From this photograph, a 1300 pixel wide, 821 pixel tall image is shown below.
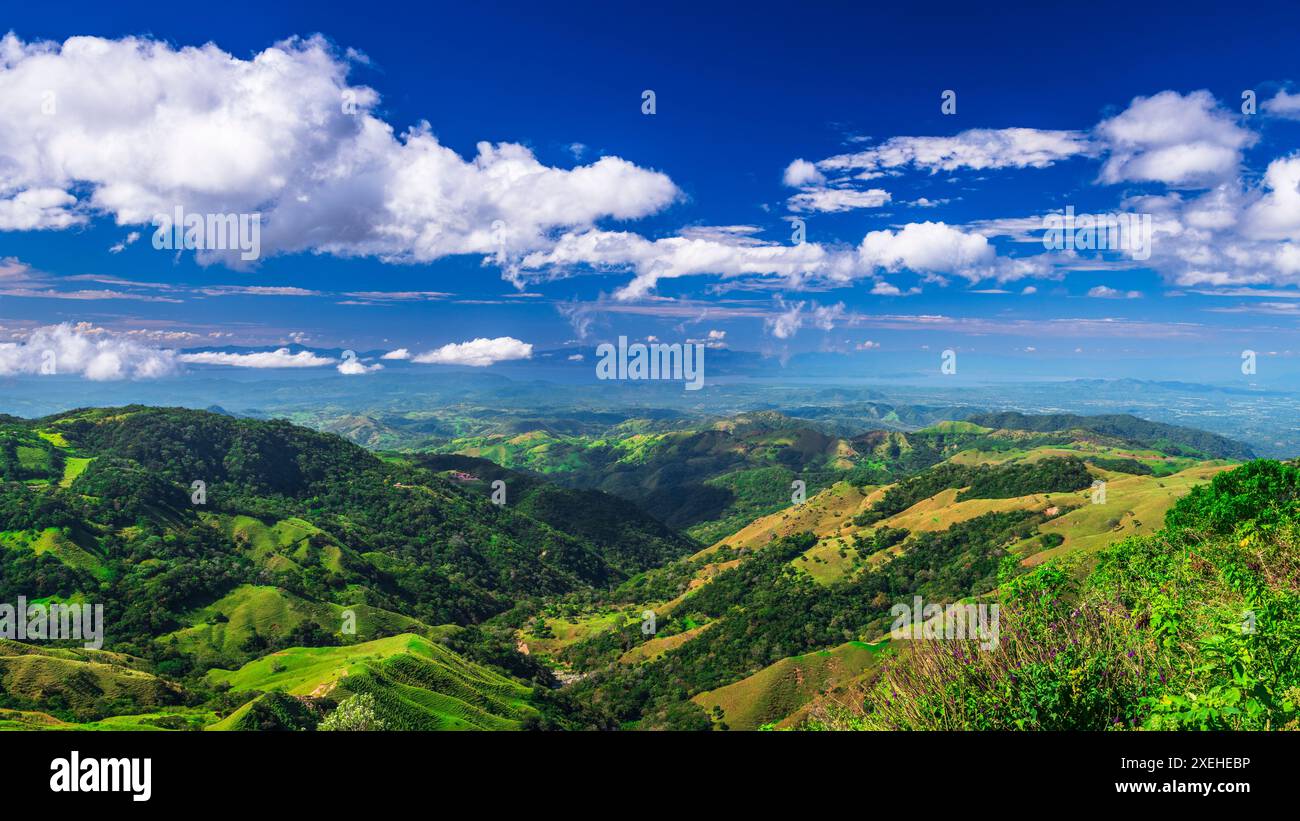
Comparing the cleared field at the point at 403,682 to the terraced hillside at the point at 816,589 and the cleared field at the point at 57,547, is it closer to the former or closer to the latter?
the terraced hillside at the point at 816,589

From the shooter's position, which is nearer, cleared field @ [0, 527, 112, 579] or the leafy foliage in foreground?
the leafy foliage in foreground

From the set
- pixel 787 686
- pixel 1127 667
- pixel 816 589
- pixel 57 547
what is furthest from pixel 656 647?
pixel 57 547

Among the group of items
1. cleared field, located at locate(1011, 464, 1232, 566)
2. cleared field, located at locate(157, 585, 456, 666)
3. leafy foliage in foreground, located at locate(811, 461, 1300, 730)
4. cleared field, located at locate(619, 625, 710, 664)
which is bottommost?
cleared field, located at locate(619, 625, 710, 664)

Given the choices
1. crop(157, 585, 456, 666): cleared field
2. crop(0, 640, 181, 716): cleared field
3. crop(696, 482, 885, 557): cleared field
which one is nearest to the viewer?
crop(0, 640, 181, 716): cleared field

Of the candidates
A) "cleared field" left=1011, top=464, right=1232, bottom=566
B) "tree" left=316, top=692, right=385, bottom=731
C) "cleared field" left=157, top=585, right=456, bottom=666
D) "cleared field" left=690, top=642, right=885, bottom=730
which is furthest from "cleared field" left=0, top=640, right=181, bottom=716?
"cleared field" left=1011, top=464, right=1232, bottom=566

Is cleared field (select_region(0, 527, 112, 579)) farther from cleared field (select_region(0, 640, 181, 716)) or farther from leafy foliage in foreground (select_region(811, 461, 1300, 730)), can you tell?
leafy foliage in foreground (select_region(811, 461, 1300, 730))

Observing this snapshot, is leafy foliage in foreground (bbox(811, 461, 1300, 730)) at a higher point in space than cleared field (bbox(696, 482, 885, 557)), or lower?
higher

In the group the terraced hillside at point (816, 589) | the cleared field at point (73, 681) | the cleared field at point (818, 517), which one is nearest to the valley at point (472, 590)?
the cleared field at point (73, 681)

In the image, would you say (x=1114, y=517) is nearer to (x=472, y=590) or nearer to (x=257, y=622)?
(x=472, y=590)

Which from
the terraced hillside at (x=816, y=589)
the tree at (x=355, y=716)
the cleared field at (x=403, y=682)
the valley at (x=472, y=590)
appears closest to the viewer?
the tree at (x=355, y=716)
